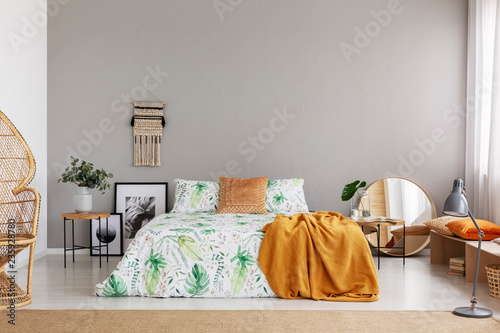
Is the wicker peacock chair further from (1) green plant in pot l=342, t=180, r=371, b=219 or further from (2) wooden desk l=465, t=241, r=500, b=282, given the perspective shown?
(2) wooden desk l=465, t=241, r=500, b=282

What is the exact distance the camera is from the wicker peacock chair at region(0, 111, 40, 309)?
3.61 m

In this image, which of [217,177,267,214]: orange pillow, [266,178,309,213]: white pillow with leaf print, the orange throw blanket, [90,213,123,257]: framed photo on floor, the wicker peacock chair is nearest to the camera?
the wicker peacock chair

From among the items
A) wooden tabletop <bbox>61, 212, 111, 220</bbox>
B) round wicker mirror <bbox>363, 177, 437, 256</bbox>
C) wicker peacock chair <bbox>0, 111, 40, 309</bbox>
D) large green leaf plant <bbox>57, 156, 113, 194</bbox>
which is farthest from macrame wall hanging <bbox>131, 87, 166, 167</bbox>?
round wicker mirror <bbox>363, 177, 437, 256</bbox>

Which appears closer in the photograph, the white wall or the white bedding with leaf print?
the white bedding with leaf print

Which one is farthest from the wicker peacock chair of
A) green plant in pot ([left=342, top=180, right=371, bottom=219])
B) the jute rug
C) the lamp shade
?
green plant in pot ([left=342, top=180, right=371, bottom=219])

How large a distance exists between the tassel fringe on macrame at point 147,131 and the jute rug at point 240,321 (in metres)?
2.53

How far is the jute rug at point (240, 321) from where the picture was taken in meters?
3.13

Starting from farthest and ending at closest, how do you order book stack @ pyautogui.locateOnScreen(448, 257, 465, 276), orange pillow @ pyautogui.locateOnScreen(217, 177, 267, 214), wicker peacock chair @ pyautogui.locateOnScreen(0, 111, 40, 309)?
orange pillow @ pyautogui.locateOnScreen(217, 177, 267, 214)
book stack @ pyautogui.locateOnScreen(448, 257, 465, 276)
wicker peacock chair @ pyautogui.locateOnScreen(0, 111, 40, 309)

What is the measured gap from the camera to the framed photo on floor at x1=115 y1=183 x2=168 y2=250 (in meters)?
5.75

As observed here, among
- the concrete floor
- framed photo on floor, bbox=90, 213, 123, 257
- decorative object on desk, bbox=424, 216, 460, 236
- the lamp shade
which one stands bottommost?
the concrete floor

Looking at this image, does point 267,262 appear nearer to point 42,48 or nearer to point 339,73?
point 339,73

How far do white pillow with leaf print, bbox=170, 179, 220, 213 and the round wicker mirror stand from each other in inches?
69.8

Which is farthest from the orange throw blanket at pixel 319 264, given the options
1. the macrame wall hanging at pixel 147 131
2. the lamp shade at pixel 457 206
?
the macrame wall hanging at pixel 147 131

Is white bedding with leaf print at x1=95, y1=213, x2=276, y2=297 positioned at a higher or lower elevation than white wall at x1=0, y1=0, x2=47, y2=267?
lower
